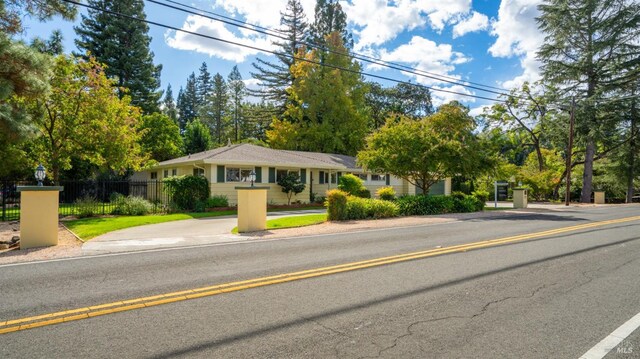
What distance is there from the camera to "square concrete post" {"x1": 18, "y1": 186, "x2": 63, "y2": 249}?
951 cm

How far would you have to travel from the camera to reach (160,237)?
11367 millimetres

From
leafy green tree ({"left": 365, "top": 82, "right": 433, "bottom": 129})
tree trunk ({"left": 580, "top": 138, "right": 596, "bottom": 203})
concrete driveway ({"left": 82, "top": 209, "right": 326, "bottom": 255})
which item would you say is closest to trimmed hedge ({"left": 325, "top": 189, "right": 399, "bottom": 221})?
concrete driveway ({"left": 82, "top": 209, "right": 326, "bottom": 255})

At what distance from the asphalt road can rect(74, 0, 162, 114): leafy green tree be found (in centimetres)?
3648

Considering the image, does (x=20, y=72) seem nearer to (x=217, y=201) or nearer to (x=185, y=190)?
(x=185, y=190)

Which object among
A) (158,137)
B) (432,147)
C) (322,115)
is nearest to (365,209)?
(432,147)

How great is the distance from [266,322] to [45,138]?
63.5 feet

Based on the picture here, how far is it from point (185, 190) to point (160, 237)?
32.1ft

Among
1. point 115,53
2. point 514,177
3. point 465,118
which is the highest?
point 115,53

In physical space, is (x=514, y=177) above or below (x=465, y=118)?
below

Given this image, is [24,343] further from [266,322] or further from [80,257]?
[80,257]

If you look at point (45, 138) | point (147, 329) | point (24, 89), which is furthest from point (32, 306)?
point (45, 138)

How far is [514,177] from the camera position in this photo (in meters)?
35.8

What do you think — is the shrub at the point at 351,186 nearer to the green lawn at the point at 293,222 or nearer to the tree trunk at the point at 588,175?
the green lawn at the point at 293,222

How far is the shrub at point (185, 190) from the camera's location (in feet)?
67.4
